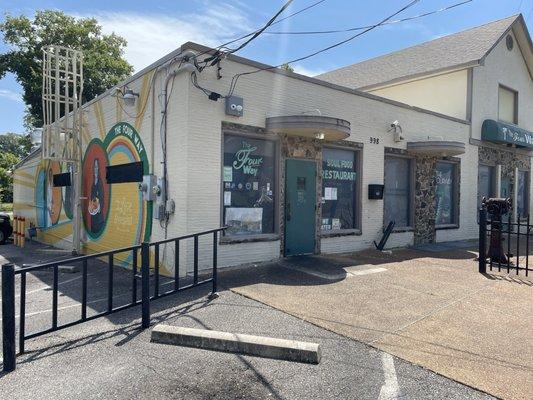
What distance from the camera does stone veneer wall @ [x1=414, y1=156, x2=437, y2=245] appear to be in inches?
467

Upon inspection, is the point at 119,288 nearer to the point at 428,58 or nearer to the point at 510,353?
the point at 510,353

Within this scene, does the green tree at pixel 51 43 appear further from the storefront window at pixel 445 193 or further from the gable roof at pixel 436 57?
the storefront window at pixel 445 193

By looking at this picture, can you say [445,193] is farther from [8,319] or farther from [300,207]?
[8,319]

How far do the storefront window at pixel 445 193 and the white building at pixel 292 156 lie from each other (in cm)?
6

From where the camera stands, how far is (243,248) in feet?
26.2

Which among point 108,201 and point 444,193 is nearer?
point 108,201

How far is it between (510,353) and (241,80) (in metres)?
6.25

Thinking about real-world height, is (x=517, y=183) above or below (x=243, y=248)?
above

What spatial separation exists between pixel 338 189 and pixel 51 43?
75.5ft

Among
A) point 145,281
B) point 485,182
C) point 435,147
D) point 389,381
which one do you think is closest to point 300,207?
point 435,147

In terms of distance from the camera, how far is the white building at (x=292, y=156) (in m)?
7.56

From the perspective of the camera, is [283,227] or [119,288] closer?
[119,288]

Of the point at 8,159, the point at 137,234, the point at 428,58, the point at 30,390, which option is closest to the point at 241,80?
the point at 137,234

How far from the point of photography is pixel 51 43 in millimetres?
24656
